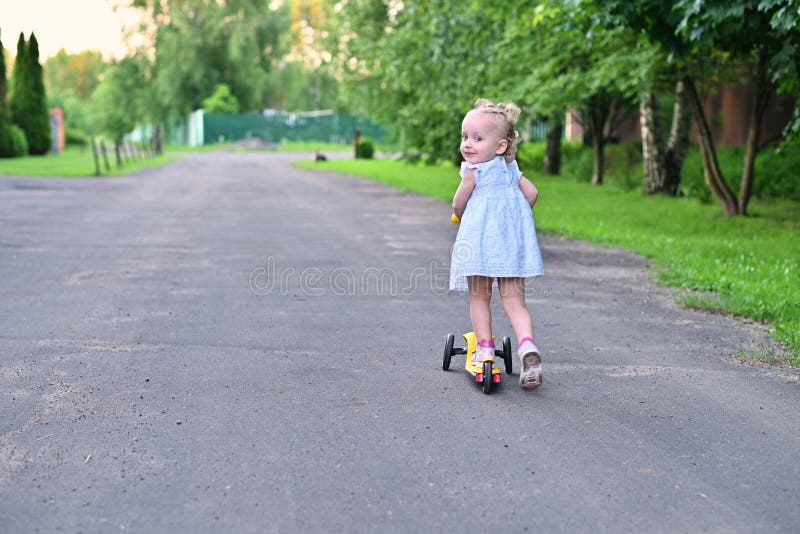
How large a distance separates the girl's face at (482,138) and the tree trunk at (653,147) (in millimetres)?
14865

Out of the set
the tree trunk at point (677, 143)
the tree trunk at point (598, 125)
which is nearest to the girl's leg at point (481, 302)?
the tree trunk at point (677, 143)

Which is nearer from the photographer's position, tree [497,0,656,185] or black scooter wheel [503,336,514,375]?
black scooter wheel [503,336,514,375]

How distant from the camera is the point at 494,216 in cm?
505

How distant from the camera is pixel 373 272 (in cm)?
922

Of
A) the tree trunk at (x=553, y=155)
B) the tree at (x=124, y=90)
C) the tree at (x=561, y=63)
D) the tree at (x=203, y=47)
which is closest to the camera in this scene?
the tree at (x=561, y=63)

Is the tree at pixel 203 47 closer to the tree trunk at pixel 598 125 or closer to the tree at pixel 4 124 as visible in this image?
the tree at pixel 4 124

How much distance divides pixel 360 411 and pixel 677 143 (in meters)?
16.4

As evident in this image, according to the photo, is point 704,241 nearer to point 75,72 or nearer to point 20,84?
point 20,84

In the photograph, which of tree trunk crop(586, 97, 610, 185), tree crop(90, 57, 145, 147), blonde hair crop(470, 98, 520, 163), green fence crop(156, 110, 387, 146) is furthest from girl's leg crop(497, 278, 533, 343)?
tree crop(90, 57, 145, 147)

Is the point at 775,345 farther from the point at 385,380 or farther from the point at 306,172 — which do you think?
the point at 306,172

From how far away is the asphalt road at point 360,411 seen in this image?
3.32 m

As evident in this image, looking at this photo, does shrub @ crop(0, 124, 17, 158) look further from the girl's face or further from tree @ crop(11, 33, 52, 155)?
the girl's face

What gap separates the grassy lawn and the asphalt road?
1.16 feet

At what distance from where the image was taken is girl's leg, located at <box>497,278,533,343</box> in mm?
5129
